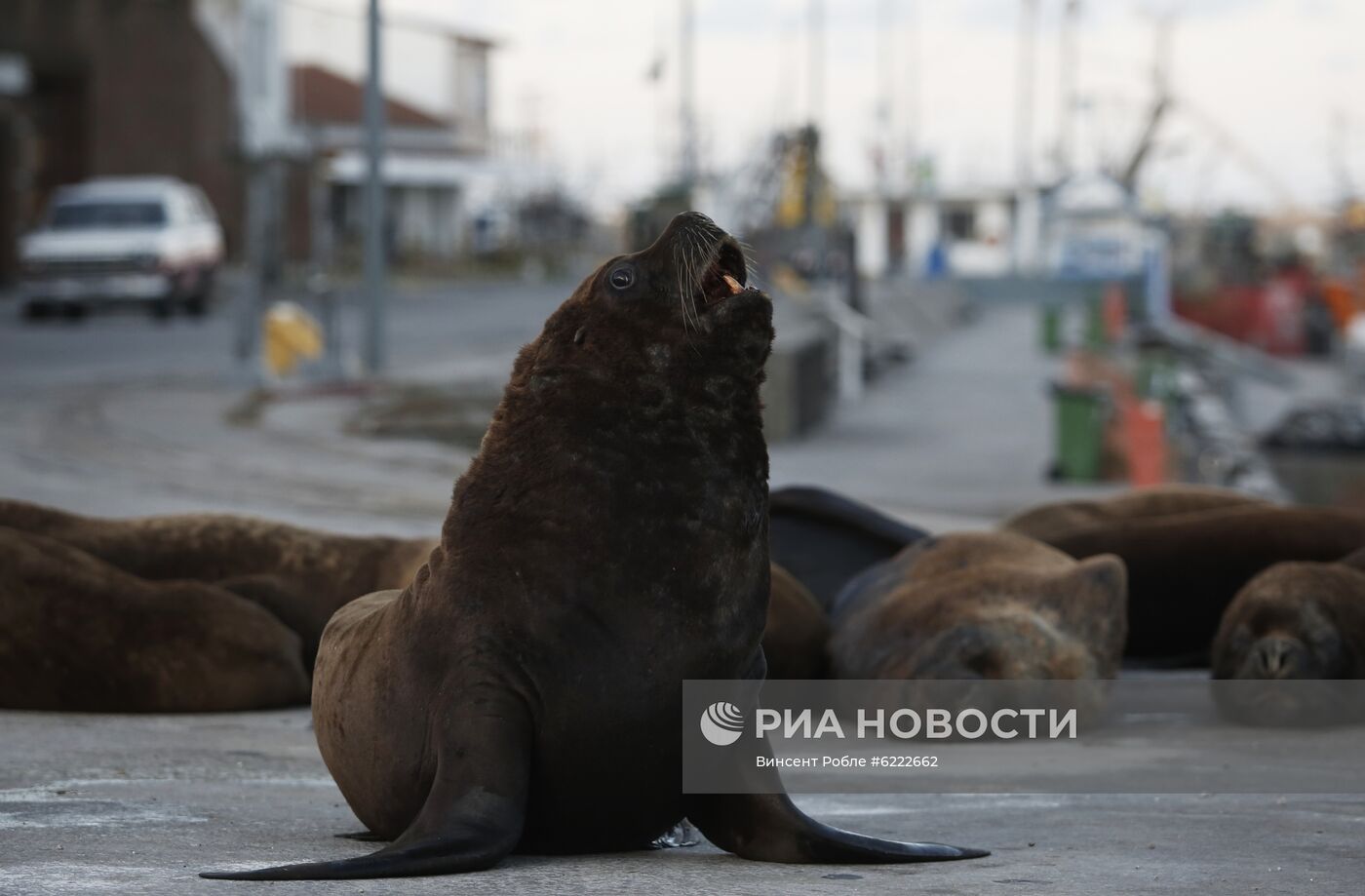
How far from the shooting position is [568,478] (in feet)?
16.0

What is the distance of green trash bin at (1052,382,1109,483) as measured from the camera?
18.7m

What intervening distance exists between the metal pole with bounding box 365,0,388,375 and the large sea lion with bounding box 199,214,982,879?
21.0 meters

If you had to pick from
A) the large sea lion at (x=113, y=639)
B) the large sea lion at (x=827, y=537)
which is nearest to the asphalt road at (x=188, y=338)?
the large sea lion at (x=827, y=537)

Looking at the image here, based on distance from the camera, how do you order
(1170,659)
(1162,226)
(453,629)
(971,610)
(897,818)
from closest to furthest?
(453,629)
(897,818)
(971,610)
(1170,659)
(1162,226)

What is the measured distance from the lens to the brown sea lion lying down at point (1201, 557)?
27.3 ft

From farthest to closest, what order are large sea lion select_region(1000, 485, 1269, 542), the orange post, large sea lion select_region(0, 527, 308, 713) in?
the orange post → large sea lion select_region(1000, 485, 1269, 542) → large sea lion select_region(0, 527, 308, 713)

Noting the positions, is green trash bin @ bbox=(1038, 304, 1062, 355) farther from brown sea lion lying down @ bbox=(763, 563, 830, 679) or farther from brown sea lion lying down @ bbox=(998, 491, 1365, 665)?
brown sea lion lying down @ bbox=(763, 563, 830, 679)

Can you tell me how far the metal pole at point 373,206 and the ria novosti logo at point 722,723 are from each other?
21.2m

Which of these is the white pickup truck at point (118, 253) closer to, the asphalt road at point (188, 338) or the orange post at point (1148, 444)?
the asphalt road at point (188, 338)

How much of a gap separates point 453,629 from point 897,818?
165cm

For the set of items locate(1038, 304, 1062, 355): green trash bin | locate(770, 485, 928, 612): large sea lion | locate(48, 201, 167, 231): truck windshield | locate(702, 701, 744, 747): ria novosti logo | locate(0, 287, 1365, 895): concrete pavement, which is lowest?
locate(1038, 304, 1062, 355): green trash bin

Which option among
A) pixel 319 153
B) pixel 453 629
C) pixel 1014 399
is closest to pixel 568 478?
pixel 453 629

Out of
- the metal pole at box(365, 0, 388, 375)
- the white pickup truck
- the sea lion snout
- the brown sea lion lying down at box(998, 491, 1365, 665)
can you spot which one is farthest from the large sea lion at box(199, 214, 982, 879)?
the white pickup truck

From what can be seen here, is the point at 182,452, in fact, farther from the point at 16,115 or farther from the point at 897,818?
the point at 16,115
